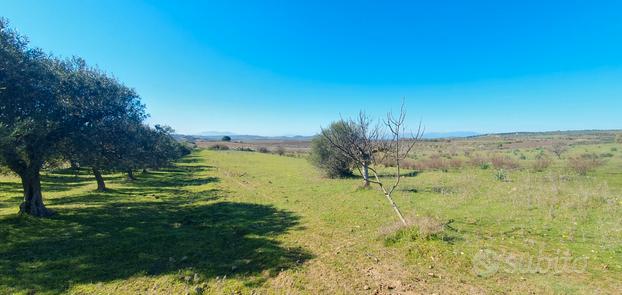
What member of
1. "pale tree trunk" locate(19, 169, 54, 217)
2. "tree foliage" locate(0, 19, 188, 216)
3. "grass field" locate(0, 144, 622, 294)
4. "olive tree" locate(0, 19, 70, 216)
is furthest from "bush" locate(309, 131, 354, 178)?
"pale tree trunk" locate(19, 169, 54, 217)

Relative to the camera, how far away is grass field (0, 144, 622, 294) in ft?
24.6

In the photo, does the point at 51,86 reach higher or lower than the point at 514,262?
higher

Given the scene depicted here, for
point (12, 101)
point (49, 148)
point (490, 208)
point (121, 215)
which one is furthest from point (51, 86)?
point (490, 208)

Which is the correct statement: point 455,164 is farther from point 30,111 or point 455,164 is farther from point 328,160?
point 30,111

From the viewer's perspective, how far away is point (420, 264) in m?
8.37

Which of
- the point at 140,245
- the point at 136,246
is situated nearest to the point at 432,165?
the point at 140,245

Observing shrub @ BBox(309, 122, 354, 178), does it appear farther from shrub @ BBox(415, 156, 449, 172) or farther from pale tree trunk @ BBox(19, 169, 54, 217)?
pale tree trunk @ BBox(19, 169, 54, 217)

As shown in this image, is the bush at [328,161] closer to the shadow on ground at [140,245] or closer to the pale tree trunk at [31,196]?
the shadow on ground at [140,245]

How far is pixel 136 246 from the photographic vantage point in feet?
35.7

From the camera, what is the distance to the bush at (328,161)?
108ft

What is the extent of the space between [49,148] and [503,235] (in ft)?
70.0

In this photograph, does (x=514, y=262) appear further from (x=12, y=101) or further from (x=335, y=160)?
(x=335, y=160)

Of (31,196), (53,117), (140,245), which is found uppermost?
(53,117)

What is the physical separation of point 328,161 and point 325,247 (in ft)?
76.2
